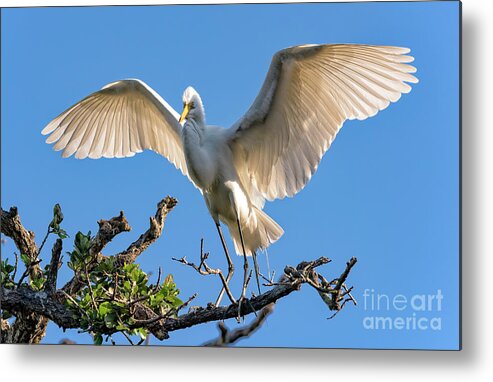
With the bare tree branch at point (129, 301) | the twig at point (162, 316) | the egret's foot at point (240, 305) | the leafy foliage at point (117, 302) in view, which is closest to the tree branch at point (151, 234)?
the bare tree branch at point (129, 301)

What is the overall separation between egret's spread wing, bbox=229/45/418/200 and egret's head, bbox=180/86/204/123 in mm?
135

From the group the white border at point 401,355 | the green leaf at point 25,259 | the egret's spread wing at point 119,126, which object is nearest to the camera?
the white border at point 401,355

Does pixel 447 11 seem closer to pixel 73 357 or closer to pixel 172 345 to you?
pixel 172 345

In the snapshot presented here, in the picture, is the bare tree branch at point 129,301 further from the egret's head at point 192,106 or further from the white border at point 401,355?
the egret's head at point 192,106

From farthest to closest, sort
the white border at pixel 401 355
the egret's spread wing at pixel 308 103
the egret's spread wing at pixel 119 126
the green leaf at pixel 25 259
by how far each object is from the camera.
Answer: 1. the egret's spread wing at pixel 119 126
2. the green leaf at pixel 25 259
3. the egret's spread wing at pixel 308 103
4. the white border at pixel 401 355

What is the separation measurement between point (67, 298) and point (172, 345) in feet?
1.18

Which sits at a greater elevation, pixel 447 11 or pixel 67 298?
pixel 447 11

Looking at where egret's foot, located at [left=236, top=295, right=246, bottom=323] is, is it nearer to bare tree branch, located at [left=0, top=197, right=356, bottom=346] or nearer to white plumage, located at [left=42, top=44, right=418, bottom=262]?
bare tree branch, located at [left=0, top=197, right=356, bottom=346]

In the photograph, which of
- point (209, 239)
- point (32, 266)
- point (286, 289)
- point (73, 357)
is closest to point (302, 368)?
point (286, 289)

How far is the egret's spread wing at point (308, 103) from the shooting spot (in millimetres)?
2736

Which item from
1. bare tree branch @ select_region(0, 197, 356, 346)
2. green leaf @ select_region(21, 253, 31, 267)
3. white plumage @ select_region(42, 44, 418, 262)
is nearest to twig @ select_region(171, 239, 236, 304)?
bare tree branch @ select_region(0, 197, 356, 346)

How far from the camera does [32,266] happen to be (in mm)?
2916

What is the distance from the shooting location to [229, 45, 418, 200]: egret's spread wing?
274 centimetres

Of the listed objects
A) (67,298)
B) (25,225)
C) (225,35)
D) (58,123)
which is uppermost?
(225,35)
